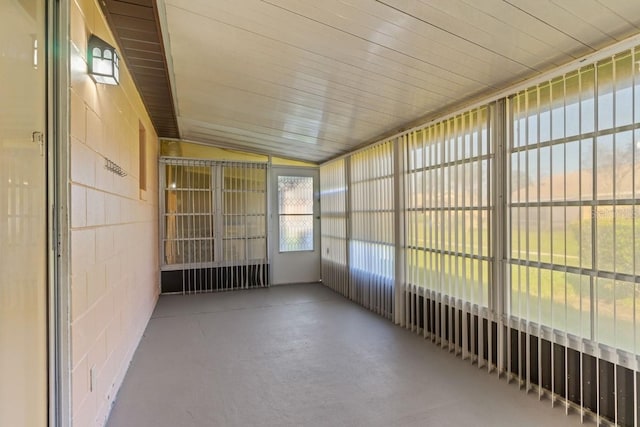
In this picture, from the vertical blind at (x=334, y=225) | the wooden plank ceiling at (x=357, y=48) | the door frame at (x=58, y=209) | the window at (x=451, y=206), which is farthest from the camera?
the vertical blind at (x=334, y=225)

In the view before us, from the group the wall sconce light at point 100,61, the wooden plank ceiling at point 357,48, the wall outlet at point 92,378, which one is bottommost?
the wall outlet at point 92,378

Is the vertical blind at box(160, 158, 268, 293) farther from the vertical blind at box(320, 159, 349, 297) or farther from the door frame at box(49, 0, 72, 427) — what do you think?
the door frame at box(49, 0, 72, 427)

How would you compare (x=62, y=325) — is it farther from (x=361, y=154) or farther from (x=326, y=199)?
(x=326, y=199)

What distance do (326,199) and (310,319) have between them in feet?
8.49

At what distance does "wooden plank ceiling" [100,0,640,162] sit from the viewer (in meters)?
1.88

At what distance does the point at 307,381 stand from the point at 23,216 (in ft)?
7.47

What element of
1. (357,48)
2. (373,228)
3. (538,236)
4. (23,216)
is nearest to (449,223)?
(538,236)

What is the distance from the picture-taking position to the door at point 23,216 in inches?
46.2

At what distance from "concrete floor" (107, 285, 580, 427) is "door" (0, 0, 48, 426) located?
1.17 metres

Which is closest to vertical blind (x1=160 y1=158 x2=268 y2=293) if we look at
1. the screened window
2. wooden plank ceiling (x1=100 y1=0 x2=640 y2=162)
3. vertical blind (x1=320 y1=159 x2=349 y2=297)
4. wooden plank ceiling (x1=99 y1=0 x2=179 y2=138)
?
the screened window

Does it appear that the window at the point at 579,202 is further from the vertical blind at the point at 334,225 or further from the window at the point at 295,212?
the window at the point at 295,212

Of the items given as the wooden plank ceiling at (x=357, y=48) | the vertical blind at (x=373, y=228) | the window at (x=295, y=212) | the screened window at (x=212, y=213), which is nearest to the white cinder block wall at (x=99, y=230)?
the wooden plank ceiling at (x=357, y=48)

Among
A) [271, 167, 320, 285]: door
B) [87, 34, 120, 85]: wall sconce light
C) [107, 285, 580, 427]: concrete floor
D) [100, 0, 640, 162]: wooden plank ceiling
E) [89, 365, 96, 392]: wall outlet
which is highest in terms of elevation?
[100, 0, 640, 162]: wooden plank ceiling

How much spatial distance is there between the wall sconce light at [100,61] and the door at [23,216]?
1.54ft
